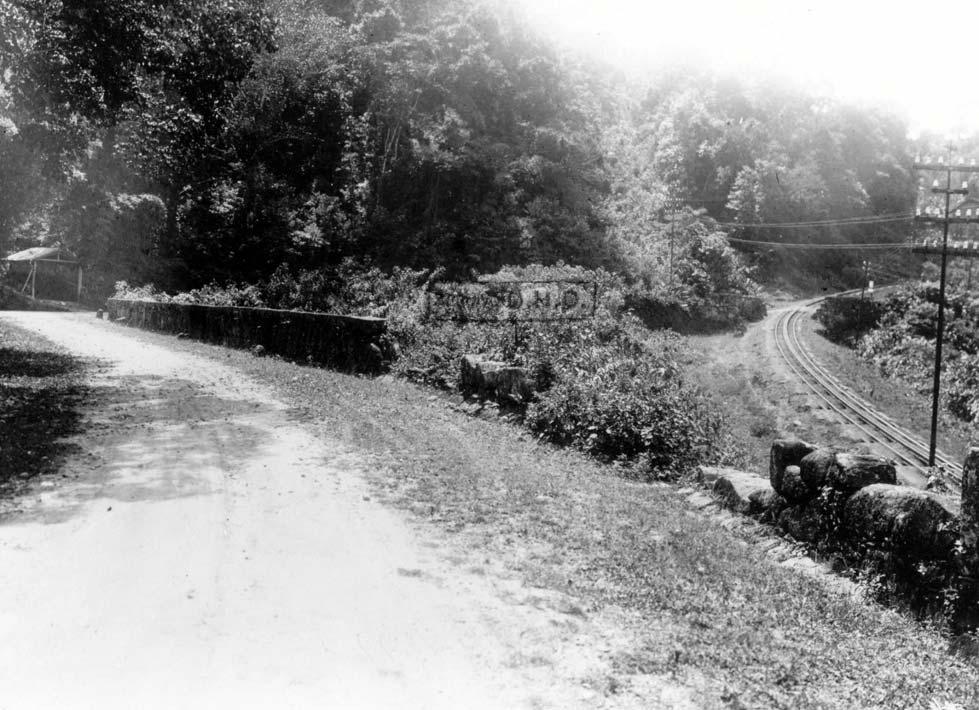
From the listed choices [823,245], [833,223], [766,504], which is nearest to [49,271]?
[766,504]

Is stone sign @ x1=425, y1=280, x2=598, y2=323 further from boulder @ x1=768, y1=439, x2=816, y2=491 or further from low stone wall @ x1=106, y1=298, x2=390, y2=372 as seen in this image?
boulder @ x1=768, y1=439, x2=816, y2=491

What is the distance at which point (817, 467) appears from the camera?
7.81 metres

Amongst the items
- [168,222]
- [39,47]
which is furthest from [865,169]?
[39,47]

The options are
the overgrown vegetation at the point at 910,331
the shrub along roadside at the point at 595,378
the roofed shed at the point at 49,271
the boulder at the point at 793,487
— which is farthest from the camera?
the roofed shed at the point at 49,271

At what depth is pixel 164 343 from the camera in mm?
25219

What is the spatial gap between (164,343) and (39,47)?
12801mm

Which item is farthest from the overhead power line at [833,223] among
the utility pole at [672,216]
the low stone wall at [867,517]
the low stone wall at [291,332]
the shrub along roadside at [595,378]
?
the low stone wall at [867,517]

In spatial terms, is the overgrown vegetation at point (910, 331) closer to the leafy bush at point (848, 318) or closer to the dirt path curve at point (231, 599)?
the leafy bush at point (848, 318)

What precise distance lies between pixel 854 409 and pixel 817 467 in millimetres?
36913

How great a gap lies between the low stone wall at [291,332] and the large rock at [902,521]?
12740mm

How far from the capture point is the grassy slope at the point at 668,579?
456 centimetres

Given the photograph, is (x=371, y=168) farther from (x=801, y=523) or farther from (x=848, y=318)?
(x=848, y=318)

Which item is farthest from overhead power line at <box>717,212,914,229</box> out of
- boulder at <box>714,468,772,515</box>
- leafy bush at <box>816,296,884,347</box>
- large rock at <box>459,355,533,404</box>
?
boulder at <box>714,468,772,515</box>

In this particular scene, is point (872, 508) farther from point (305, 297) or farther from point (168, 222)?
point (168, 222)
